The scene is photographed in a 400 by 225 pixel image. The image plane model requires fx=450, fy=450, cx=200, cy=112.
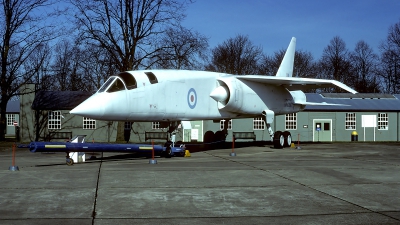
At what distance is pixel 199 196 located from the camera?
8.90m

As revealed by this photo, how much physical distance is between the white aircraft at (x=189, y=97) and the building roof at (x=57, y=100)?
62.9ft

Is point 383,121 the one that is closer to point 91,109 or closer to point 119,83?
point 119,83

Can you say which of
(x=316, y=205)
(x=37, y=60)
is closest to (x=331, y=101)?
(x=316, y=205)

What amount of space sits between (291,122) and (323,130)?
312 centimetres

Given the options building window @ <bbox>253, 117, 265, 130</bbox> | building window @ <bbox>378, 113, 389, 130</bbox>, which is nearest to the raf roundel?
building window @ <bbox>253, 117, 265, 130</bbox>

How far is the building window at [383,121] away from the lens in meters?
40.2

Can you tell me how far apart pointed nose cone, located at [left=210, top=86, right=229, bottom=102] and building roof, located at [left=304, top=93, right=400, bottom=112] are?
62.9 feet

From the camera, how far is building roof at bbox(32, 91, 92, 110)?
1464 inches

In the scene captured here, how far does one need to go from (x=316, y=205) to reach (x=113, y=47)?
28.7 m

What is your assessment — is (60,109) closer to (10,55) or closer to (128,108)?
(10,55)

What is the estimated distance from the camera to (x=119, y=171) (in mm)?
12844

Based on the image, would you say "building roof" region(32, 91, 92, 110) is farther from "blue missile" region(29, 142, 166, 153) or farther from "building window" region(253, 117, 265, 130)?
"blue missile" region(29, 142, 166, 153)

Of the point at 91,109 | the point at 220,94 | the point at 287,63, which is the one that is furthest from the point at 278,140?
the point at 91,109

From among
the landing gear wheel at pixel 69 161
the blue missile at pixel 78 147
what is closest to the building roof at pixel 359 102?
the blue missile at pixel 78 147
